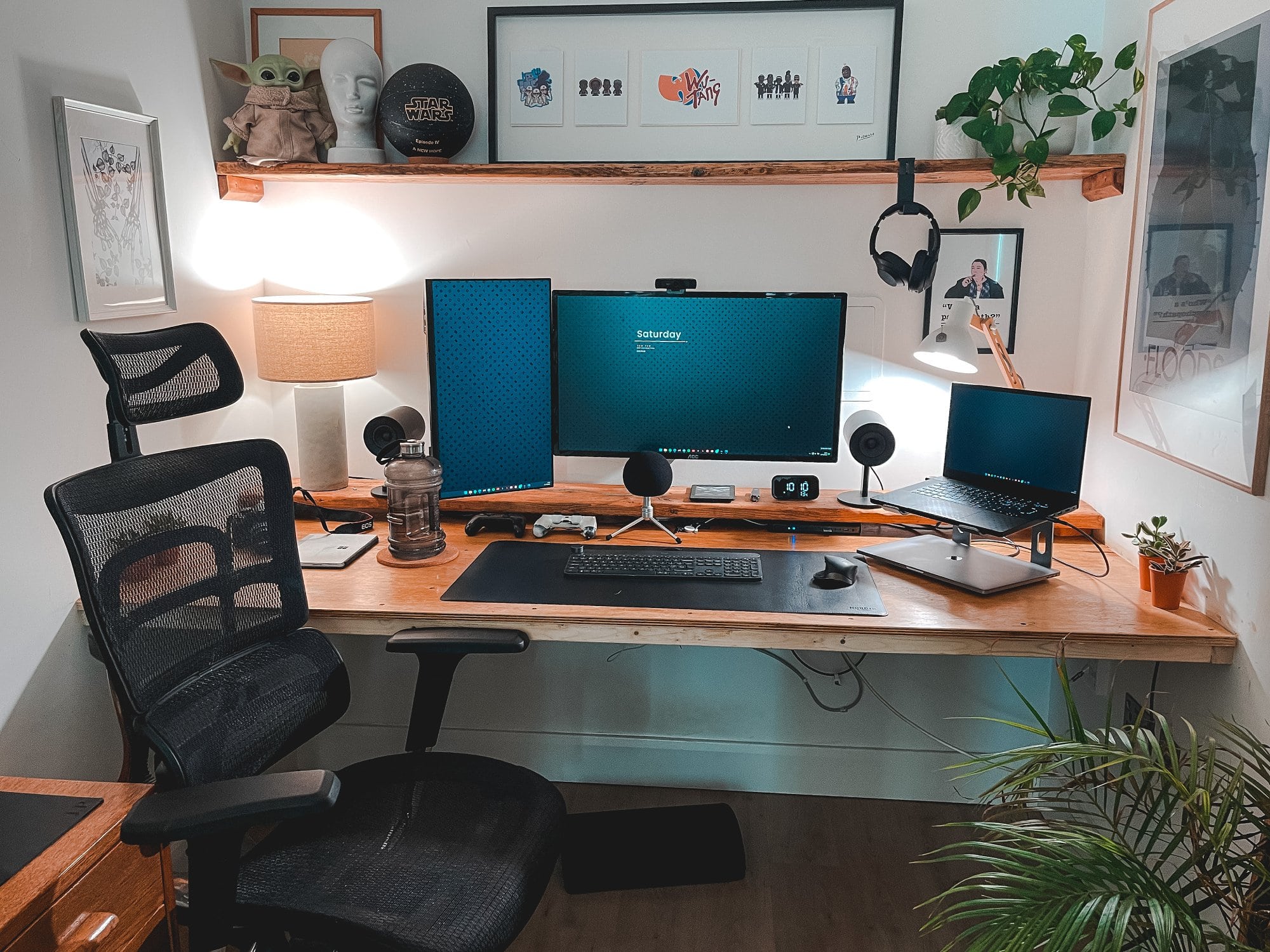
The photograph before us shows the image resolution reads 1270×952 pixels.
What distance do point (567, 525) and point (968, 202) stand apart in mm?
1190

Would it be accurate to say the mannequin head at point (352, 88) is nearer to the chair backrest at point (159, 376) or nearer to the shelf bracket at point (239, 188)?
the shelf bracket at point (239, 188)

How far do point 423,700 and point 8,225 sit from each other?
1130 mm

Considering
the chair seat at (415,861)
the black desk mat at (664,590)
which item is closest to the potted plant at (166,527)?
the chair seat at (415,861)

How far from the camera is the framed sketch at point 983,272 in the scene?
2502 millimetres

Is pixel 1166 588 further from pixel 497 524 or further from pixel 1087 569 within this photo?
pixel 497 524

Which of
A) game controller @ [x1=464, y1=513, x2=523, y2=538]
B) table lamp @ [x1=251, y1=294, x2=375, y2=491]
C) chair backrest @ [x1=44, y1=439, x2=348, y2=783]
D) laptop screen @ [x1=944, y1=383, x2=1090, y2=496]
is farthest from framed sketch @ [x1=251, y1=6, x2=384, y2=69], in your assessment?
laptop screen @ [x1=944, y1=383, x2=1090, y2=496]

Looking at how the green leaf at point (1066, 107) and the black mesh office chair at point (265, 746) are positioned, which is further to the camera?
the green leaf at point (1066, 107)

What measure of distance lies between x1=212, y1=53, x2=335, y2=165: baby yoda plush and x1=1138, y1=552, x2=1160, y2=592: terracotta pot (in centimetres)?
210

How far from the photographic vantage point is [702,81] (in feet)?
8.27

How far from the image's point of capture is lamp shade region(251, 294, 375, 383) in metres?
2.45

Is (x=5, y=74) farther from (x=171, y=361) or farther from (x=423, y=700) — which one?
(x=423, y=700)

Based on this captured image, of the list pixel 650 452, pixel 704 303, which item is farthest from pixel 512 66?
pixel 650 452

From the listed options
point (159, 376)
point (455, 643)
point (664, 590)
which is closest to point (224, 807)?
point (455, 643)

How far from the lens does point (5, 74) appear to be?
5.95 ft
